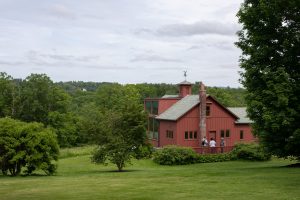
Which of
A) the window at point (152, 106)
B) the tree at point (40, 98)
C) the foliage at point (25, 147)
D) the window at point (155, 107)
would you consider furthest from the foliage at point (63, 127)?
the foliage at point (25, 147)

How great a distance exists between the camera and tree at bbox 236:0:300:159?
75.5 ft

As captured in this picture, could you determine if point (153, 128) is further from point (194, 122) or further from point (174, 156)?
point (174, 156)

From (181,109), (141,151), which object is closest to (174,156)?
(141,151)

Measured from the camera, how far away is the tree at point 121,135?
32.4 m

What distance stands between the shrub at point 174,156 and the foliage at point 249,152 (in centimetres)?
418

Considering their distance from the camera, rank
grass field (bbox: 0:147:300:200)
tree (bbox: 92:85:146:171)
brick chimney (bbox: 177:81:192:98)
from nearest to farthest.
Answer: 1. grass field (bbox: 0:147:300:200)
2. tree (bbox: 92:85:146:171)
3. brick chimney (bbox: 177:81:192:98)

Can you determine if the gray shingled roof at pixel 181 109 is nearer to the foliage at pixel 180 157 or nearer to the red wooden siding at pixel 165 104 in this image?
the red wooden siding at pixel 165 104

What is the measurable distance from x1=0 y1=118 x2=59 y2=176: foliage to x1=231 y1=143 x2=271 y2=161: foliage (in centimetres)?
1883

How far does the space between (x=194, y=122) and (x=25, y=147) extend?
25159 millimetres

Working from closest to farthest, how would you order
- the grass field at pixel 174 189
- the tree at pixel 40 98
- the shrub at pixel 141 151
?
the grass field at pixel 174 189 < the shrub at pixel 141 151 < the tree at pixel 40 98

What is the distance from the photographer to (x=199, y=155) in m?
41.0

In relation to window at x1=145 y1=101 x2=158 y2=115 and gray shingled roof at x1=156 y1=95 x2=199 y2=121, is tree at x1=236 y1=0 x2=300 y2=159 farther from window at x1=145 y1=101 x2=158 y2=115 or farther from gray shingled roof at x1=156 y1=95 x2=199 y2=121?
window at x1=145 y1=101 x2=158 y2=115

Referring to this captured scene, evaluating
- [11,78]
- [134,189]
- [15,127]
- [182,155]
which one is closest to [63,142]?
[11,78]

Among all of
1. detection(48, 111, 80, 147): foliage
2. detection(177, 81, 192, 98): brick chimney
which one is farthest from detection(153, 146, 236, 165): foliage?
detection(48, 111, 80, 147): foliage
